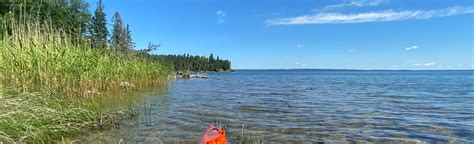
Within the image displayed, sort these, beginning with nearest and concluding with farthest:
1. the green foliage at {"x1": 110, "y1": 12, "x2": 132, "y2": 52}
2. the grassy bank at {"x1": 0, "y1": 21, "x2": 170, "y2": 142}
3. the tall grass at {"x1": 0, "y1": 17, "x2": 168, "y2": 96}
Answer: the grassy bank at {"x1": 0, "y1": 21, "x2": 170, "y2": 142}, the tall grass at {"x1": 0, "y1": 17, "x2": 168, "y2": 96}, the green foliage at {"x1": 110, "y1": 12, "x2": 132, "y2": 52}

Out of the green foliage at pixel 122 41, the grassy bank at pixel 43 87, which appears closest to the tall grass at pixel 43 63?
the grassy bank at pixel 43 87

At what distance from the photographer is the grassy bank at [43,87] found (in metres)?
5.66

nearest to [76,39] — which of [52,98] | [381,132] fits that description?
[52,98]

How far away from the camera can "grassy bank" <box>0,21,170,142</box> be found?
5.66 m

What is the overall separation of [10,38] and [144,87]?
1266cm

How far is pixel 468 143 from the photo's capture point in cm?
727

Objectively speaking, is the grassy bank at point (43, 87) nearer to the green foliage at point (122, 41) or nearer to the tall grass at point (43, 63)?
the tall grass at point (43, 63)

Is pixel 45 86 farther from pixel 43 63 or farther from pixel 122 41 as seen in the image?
pixel 122 41

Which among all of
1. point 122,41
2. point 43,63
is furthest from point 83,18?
point 43,63

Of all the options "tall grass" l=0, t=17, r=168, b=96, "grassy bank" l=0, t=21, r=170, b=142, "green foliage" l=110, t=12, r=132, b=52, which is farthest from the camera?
"green foliage" l=110, t=12, r=132, b=52

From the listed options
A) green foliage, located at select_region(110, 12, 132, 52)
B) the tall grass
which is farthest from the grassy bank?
green foliage, located at select_region(110, 12, 132, 52)

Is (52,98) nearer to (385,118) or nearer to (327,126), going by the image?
(327,126)

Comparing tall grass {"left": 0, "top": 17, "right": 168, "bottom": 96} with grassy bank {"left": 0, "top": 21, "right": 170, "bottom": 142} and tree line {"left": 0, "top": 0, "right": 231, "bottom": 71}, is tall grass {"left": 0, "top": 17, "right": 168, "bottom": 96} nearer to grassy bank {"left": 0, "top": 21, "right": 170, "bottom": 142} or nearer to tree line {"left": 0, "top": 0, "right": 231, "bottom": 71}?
grassy bank {"left": 0, "top": 21, "right": 170, "bottom": 142}

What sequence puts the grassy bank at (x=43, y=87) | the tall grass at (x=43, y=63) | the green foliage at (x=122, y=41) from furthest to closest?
1. the green foliage at (x=122, y=41)
2. the tall grass at (x=43, y=63)
3. the grassy bank at (x=43, y=87)
